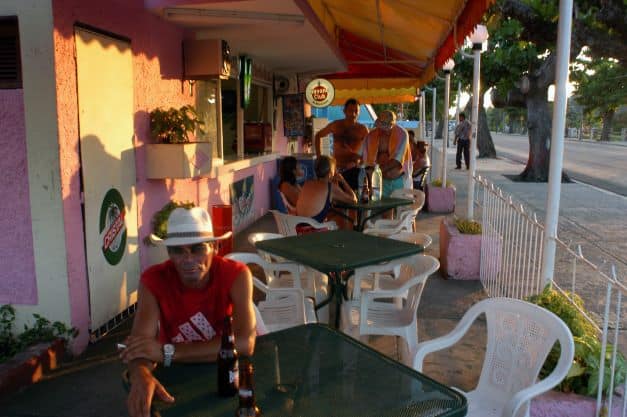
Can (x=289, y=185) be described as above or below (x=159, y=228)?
above

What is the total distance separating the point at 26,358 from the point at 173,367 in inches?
75.3

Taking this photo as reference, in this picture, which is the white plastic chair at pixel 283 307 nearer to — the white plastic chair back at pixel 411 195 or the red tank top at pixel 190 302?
the red tank top at pixel 190 302

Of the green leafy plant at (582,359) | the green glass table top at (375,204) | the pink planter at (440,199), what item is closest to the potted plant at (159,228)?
the green glass table top at (375,204)

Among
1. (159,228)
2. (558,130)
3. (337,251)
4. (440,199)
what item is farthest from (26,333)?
(440,199)

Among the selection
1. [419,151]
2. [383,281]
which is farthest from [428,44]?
[383,281]

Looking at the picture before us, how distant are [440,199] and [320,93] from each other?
3.17m

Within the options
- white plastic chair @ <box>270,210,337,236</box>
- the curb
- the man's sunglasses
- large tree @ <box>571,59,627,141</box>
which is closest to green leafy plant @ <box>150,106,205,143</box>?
white plastic chair @ <box>270,210,337,236</box>

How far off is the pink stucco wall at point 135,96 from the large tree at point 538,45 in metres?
4.37

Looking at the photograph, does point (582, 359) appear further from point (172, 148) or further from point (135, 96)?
point (135, 96)

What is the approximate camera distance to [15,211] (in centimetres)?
374

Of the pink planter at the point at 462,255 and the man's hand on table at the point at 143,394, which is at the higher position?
the man's hand on table at the point at 143,394

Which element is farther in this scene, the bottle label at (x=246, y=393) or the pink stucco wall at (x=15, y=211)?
the pink stucco wall at (x=15, y=211)

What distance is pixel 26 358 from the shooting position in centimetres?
345

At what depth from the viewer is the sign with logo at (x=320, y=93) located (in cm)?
1069
